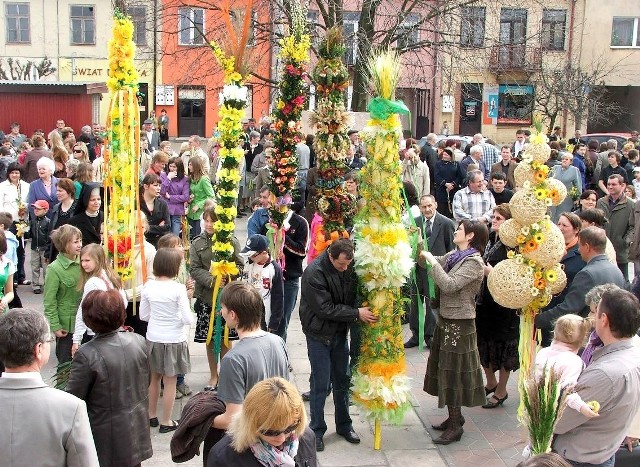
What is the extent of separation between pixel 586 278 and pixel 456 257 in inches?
41.5

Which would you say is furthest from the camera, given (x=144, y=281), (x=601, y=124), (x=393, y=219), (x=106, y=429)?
(x=601, y=124)

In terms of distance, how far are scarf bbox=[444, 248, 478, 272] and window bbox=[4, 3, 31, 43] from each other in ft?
112

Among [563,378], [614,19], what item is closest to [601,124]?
[614,19]

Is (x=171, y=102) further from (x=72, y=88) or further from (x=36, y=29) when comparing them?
(x=72, y=88)

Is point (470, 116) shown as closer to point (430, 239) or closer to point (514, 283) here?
point (430, 239)

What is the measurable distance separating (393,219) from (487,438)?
214 centimetres

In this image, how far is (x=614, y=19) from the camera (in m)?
35.0

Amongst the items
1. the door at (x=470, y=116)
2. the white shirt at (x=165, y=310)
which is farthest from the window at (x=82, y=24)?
the white shirt at (x=165, y=310)

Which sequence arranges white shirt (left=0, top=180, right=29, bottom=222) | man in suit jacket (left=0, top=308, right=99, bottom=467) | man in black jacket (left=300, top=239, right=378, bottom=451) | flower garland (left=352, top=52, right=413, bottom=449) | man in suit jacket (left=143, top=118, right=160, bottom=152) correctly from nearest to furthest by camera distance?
1. man in suit jacket (left=0, top=308, right=99, bottom=467)
2. flower garland (left=352, top=52, right=413, bottom=449)
3. man in black jacket (left=300, top=239, right=378, bottom=451)
4. white shirt (left=0, top=180, right=29, bottom=222)
5. man in suit jacket (left=143, top=118, right=160, bottom=152)

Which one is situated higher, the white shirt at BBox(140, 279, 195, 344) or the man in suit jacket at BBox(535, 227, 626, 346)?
the man in suit jacket at BBox(535, 227, 626, 346)

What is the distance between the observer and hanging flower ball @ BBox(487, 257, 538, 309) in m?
5.93

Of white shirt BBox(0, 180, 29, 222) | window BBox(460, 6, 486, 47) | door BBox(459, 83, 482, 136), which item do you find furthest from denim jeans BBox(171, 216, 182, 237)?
door BBox(459, 83, 482, 136)

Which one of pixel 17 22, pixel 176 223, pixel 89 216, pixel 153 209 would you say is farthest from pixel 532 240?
pixel 17 22

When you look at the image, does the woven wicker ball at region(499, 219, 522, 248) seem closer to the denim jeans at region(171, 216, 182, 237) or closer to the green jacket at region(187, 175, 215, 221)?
the green jacket at region(187, 175, 215, 221)
